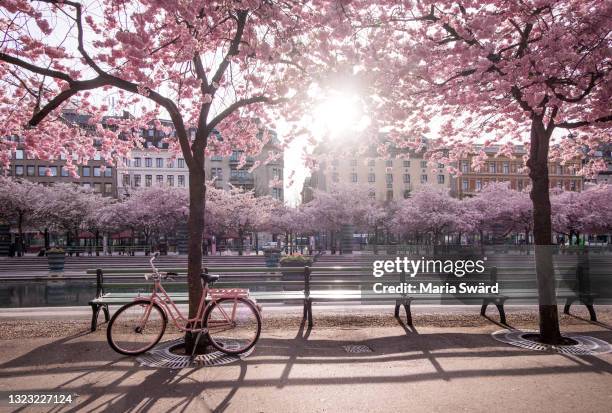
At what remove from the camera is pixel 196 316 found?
622cm

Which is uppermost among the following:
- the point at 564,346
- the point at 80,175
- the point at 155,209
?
the point at 80,175

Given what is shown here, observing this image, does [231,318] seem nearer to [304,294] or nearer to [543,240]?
[304,294]

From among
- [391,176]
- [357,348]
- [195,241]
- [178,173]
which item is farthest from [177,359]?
[391,176]

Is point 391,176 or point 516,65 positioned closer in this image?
point 516,65

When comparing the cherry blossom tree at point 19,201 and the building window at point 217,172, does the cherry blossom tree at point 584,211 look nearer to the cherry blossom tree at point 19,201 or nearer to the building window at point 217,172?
the cherry blossom tree at point 19,201

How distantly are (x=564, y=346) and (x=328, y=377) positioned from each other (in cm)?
390

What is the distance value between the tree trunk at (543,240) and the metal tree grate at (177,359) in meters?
4.63

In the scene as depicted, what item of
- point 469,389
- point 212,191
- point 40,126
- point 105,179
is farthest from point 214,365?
point 105,179

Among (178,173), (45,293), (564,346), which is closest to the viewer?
(564,346)

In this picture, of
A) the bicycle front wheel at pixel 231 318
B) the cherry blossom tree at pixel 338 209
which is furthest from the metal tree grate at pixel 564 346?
the cherry blossom tree at pixel 338 209

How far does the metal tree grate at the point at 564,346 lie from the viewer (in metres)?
6.38

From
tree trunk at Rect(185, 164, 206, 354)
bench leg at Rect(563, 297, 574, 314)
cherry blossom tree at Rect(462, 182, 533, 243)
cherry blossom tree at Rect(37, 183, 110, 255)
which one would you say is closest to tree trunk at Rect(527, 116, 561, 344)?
bench leg at Rect(563, 297, 574, 314)

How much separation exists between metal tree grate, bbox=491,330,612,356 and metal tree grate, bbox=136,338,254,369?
4.10m

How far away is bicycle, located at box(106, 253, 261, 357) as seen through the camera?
6055mm
